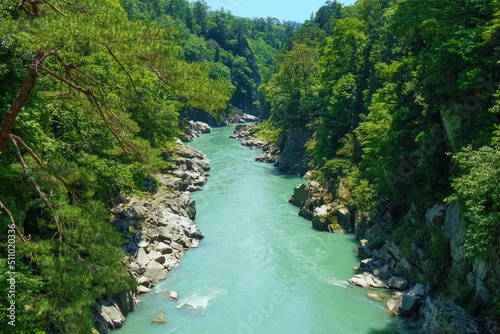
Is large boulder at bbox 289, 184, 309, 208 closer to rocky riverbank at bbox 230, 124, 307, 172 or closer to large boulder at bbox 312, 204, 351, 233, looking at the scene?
large boulder at bbox 312, 204, 351, 233

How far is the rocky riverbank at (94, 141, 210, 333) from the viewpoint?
48.2 feet

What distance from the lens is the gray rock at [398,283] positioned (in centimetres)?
1741

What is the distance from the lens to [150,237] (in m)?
20.5

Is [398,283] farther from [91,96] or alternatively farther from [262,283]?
[91,96]

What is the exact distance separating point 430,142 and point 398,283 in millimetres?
6462

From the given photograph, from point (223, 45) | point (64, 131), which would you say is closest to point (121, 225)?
point (64, 131)

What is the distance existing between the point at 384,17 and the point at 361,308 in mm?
24990

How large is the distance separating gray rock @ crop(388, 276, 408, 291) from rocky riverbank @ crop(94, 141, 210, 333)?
966 centimetres

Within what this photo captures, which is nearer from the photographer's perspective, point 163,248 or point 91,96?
point 91,96

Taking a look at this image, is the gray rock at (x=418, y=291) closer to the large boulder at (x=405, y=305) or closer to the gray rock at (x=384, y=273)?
the large boulder at (x=405, y=305)

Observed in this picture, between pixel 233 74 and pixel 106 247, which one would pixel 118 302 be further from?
pixel 233 74

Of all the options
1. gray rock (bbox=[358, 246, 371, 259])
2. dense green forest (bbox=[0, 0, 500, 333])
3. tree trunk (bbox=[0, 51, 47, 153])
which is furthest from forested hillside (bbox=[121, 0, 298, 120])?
tree trunk (bbox=[0, 51, 47, 153])

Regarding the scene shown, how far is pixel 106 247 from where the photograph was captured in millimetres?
11719

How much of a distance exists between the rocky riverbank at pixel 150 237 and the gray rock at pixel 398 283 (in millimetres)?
9655
